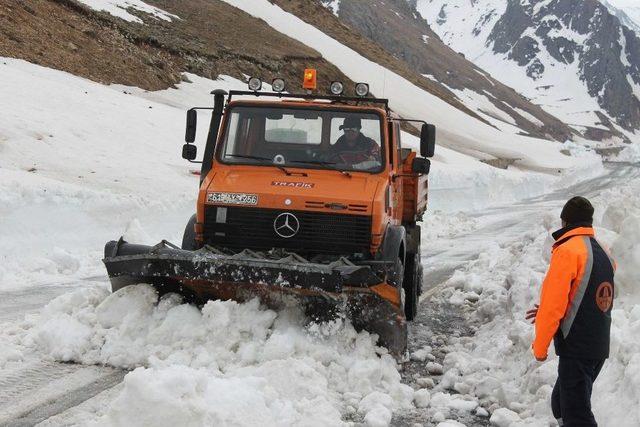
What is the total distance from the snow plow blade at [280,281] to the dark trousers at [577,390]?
1916mm

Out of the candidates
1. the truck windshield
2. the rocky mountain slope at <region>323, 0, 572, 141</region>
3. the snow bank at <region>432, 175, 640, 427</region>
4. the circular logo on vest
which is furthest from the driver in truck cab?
the rocky mountain slope at <region>323, 0, 572, 141</region>

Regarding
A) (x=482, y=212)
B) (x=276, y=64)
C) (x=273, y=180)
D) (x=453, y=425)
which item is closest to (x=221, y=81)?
(x=276, y=64)

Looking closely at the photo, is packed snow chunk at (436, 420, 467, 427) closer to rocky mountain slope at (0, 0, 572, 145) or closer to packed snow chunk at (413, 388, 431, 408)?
packed snow chunk at (413, 388, 431, 408)

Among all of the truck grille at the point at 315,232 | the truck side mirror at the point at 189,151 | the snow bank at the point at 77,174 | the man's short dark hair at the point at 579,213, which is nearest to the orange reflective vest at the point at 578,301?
the man's short dark hair at the point at 579,213

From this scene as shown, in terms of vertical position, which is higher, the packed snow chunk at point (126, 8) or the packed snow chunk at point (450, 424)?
the packed snow chunk at point (126, 8)

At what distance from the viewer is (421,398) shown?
5.56 metres

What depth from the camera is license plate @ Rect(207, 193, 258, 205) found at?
21.9ft

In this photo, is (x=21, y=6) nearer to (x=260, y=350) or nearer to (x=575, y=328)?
(x=260, y=350)

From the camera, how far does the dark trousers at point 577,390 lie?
424 cm

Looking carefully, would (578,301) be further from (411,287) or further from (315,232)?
(411,287)

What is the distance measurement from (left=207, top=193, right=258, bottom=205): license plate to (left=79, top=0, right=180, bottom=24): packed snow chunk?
2996 cm

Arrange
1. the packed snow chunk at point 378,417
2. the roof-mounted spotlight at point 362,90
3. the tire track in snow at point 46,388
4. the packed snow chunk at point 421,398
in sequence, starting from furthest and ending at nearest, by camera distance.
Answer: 1. the roof-mounted spotlight at point 362,90
2. the packed snow chunk at point 421,398
3. the packed snow chunk at point 378,417
4. the tire track in snow at point 46,388

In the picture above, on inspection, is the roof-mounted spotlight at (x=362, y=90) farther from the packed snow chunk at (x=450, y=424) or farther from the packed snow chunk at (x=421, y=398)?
the packed snow chunk at (x=450, y=424)

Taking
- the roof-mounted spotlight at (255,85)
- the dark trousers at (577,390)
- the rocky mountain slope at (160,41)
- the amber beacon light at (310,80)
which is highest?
the rocky mountain slope at (160,41)
